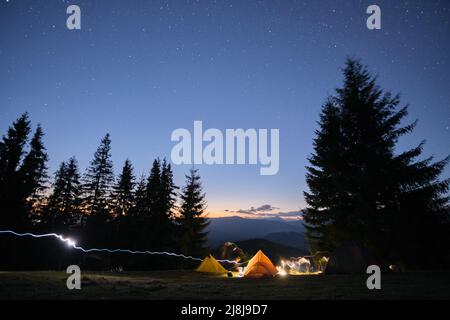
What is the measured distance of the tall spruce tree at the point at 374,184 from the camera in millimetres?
15227

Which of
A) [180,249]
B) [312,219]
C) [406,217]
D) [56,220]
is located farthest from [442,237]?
[56,220]

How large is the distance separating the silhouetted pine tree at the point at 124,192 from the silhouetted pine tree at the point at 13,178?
43.4 ft

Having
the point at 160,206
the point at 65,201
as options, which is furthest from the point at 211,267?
the point at 65,201

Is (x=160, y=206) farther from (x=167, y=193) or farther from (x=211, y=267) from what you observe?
(x=211, y=267)

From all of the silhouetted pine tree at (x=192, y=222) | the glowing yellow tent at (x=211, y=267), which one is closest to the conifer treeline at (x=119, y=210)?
the silhouetted pine tree at (x=192, y=222)

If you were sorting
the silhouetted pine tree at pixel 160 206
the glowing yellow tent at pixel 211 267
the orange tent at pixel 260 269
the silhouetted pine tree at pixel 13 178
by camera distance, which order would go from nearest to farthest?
the orange tent at pixel 260 269 < the glowing yellow tent at pixel 211 267 < the silhouetted pine tree at pixel 13 178 < the silhouetted pine tree at pixel 160 206

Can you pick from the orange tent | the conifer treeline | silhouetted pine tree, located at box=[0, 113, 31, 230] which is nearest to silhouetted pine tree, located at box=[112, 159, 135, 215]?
the conifer treeline

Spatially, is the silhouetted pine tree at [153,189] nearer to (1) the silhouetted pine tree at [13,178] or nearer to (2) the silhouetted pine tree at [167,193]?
(2) the silhouetted pine tree at [167,193]

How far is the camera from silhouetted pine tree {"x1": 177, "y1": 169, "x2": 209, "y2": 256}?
35781 millimetres

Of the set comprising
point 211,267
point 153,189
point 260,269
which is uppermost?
point 153,189

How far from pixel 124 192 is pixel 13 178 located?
14815 mm

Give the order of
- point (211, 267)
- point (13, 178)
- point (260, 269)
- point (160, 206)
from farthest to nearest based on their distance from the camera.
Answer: point (160, 206)
point (13, 178)
point (211, 267)
point (260, 269)

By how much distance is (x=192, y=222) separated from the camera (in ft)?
121
